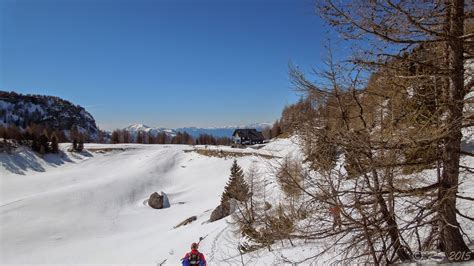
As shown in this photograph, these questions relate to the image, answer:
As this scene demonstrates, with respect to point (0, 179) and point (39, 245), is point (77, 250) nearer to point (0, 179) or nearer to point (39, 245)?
point (39, 245)

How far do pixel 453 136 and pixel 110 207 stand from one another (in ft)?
98.4

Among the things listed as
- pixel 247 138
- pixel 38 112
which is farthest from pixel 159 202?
pixel 38 112

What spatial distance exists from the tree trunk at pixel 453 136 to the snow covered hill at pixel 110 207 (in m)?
2.46

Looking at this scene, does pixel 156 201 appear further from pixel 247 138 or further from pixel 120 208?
pixel 247 138

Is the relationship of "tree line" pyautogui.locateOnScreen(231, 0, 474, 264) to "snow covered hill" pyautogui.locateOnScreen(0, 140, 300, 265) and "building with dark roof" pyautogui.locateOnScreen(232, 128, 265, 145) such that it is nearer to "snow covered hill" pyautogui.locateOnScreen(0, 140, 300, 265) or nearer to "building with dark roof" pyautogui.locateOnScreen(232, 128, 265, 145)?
"snow covered hill" pyautogui.locateOnScreen(0, 140, 300, 265)

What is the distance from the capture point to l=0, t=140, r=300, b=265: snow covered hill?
17.1m

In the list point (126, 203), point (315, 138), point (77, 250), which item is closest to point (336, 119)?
point (315, 138)

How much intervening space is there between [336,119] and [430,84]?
4.35 ft

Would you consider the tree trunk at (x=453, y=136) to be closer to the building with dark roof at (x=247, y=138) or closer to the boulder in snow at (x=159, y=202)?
the boulder in snow at (x=159, y=202)

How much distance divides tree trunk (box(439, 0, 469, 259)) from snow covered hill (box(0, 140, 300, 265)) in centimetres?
246

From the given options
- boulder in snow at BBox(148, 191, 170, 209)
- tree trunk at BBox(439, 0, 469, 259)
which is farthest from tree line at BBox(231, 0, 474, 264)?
boulder in snow at BBox(148, 191, 170, 209)

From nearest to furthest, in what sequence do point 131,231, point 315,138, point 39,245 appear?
point 315,138, point 39,245, point 131,231

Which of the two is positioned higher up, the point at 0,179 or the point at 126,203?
the point at 0,179

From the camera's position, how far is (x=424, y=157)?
401 cm
